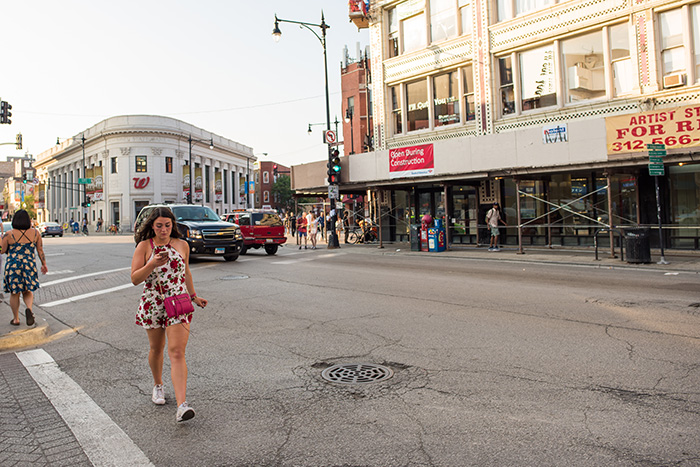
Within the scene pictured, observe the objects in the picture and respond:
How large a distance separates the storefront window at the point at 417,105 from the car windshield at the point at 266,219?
304 inches

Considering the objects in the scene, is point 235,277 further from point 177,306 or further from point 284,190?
point 284,190

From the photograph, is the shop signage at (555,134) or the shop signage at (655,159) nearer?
the shop signage at (655,159)

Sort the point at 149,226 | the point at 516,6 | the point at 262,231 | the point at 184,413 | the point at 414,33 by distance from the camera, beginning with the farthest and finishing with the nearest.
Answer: the point at 414,33, the point at 262,231, the point at 516,6, the point at 149,226, the point at 184,413

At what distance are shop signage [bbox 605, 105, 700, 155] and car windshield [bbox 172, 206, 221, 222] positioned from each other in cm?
1343

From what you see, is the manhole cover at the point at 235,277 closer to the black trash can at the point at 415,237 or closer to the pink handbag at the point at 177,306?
the black trash can at the point at 415,237

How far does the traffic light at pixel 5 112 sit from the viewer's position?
27.5 metres

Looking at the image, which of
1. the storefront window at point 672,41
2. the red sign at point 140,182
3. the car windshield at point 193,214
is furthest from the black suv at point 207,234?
the red sign at point 140,182

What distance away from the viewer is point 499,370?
5219 mm

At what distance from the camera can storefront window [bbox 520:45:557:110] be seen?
19969 mm

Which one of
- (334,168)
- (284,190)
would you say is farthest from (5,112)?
(284,190)

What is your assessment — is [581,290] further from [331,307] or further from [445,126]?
[445,126]

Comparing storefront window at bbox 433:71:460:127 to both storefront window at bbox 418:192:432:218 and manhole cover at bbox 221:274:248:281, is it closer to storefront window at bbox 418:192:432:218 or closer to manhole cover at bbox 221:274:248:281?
storefront window at bbox 418:192:432:218

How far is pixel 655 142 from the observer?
15.2m

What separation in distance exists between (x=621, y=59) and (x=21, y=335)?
19.0m
